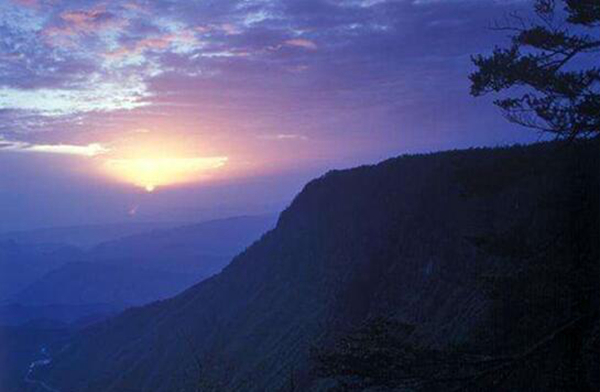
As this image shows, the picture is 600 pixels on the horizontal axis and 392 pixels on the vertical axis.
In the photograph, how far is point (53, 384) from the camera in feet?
441

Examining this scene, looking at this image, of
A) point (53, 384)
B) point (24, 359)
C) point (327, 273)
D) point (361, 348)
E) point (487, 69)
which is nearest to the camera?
point (361, 348)

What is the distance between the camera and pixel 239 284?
104 meters

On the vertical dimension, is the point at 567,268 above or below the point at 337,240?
above

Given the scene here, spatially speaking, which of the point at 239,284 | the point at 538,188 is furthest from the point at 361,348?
the point at 239,284

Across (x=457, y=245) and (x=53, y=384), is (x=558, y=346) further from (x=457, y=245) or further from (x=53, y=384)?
(x=53, y=384)

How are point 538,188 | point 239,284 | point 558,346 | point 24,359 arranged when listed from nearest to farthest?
point 558,346
point 538,188
point 239,284
point 24,359

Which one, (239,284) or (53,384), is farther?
(53,384)

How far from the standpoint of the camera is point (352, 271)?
241 ft

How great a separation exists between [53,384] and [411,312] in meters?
111

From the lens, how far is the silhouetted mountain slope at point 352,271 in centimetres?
3144

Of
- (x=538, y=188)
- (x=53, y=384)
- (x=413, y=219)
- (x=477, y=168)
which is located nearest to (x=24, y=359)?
(x=53, y=384)

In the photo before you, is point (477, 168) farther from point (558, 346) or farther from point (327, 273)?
point (327, 273)

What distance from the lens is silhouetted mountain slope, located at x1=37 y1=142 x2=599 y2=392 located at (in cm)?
3144

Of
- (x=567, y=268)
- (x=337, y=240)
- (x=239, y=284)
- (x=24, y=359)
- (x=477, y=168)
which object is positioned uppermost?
(x=477, y=168)
